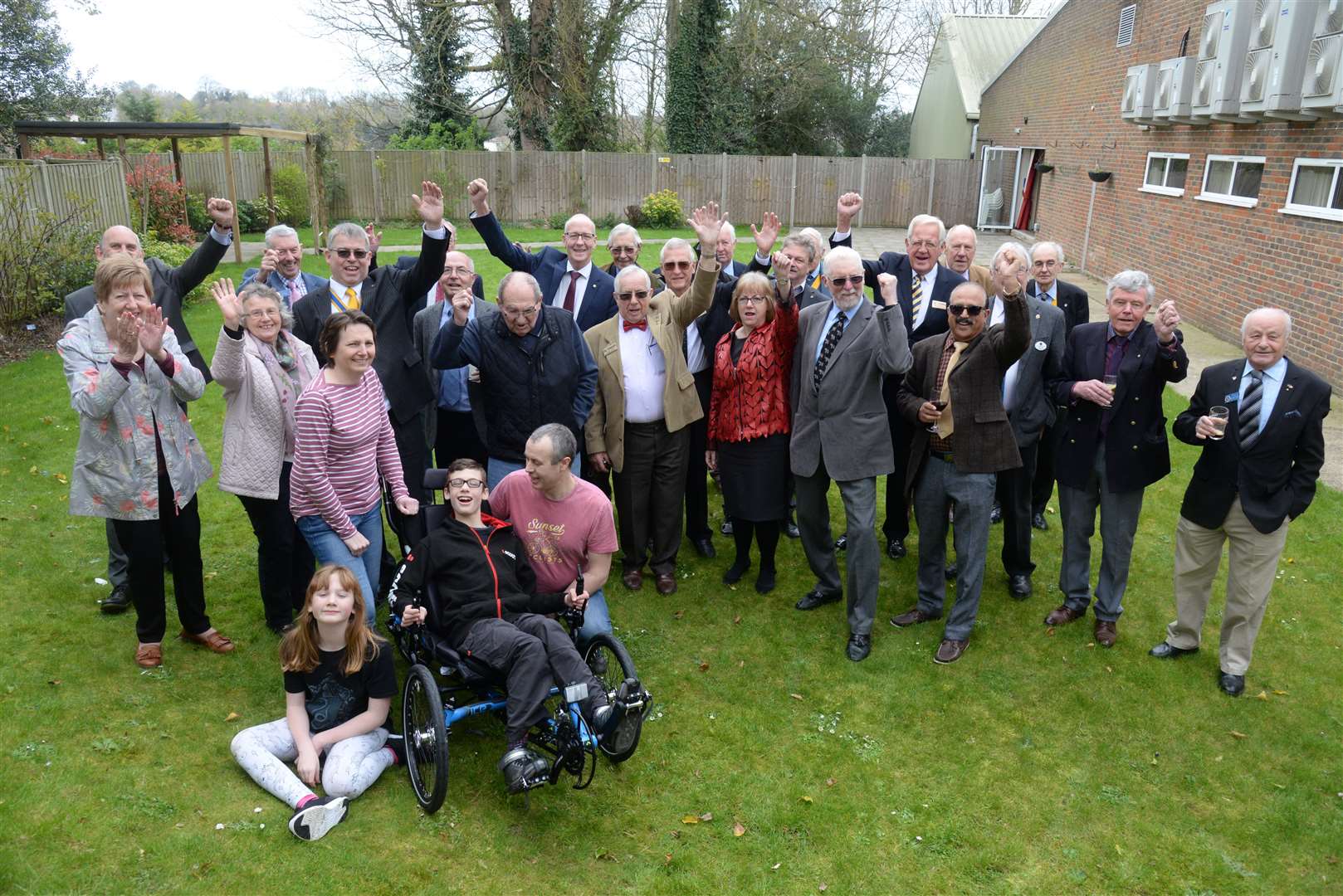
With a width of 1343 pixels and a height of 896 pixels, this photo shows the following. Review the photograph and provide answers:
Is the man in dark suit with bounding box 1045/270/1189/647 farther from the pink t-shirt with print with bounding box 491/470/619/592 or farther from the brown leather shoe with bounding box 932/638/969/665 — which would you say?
the pink t-shirt with print with bounding box 491/470/619/592

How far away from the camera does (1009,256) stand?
5.55 metres

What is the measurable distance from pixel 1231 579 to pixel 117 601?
621 centimetres

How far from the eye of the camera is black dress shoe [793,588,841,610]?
5.81 m

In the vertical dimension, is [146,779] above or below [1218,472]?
below

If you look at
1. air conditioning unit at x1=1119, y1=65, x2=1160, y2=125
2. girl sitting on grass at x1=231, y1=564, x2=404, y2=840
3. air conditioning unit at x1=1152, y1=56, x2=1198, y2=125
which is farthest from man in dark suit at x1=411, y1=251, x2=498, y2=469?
air conditioning unit at x1=1119, y1=65, x2=1160, y2=125

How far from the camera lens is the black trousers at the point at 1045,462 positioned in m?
5.66

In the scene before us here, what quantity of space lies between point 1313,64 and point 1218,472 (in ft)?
26.0

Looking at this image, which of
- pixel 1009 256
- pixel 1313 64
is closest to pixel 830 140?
pixel 1313 64

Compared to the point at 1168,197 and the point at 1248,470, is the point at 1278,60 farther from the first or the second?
the point at 1248,470

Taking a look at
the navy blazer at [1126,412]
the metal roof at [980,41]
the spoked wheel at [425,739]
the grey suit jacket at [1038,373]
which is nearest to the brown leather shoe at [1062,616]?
the navy blazer at [1126,412]

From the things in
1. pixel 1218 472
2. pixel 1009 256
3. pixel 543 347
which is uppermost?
pixel 1009 256

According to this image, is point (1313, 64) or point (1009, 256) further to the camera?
point (1313, 64)

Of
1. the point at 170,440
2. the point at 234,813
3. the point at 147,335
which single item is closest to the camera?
the point at 234,813

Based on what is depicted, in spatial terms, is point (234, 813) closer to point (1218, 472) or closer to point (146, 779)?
point (146, 779)
